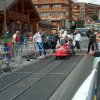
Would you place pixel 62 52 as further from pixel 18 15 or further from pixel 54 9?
pixel 54 9

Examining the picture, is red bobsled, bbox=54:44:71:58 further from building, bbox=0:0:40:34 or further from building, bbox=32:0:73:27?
building, bbox=32:0:73:27

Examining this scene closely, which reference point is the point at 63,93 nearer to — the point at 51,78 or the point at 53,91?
the point at 53,91

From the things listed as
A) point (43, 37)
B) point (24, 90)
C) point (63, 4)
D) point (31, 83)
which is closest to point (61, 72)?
point (31, 83)

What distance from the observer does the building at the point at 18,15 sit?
1858 inches

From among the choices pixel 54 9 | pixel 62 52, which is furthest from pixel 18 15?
pixel 54 9

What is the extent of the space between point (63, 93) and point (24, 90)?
1.24 metres

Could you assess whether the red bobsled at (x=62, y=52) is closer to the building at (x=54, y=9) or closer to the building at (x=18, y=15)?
the building at (x=18, y=15)

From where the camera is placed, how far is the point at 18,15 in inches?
2025

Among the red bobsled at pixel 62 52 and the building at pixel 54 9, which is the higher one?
the building at pixel 54 9

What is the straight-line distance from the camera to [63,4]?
116 metres

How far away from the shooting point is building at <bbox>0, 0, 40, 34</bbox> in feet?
155

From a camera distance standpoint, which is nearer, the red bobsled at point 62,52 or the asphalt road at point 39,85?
the asphalt road at point 39,85

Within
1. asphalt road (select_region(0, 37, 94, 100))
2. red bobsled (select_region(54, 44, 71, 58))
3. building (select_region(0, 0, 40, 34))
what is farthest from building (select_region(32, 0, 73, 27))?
asphalt road (select_region(0, 37, 94, 100))

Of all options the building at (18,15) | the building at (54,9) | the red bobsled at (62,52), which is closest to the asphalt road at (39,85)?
the red bobsled at (62,52)
